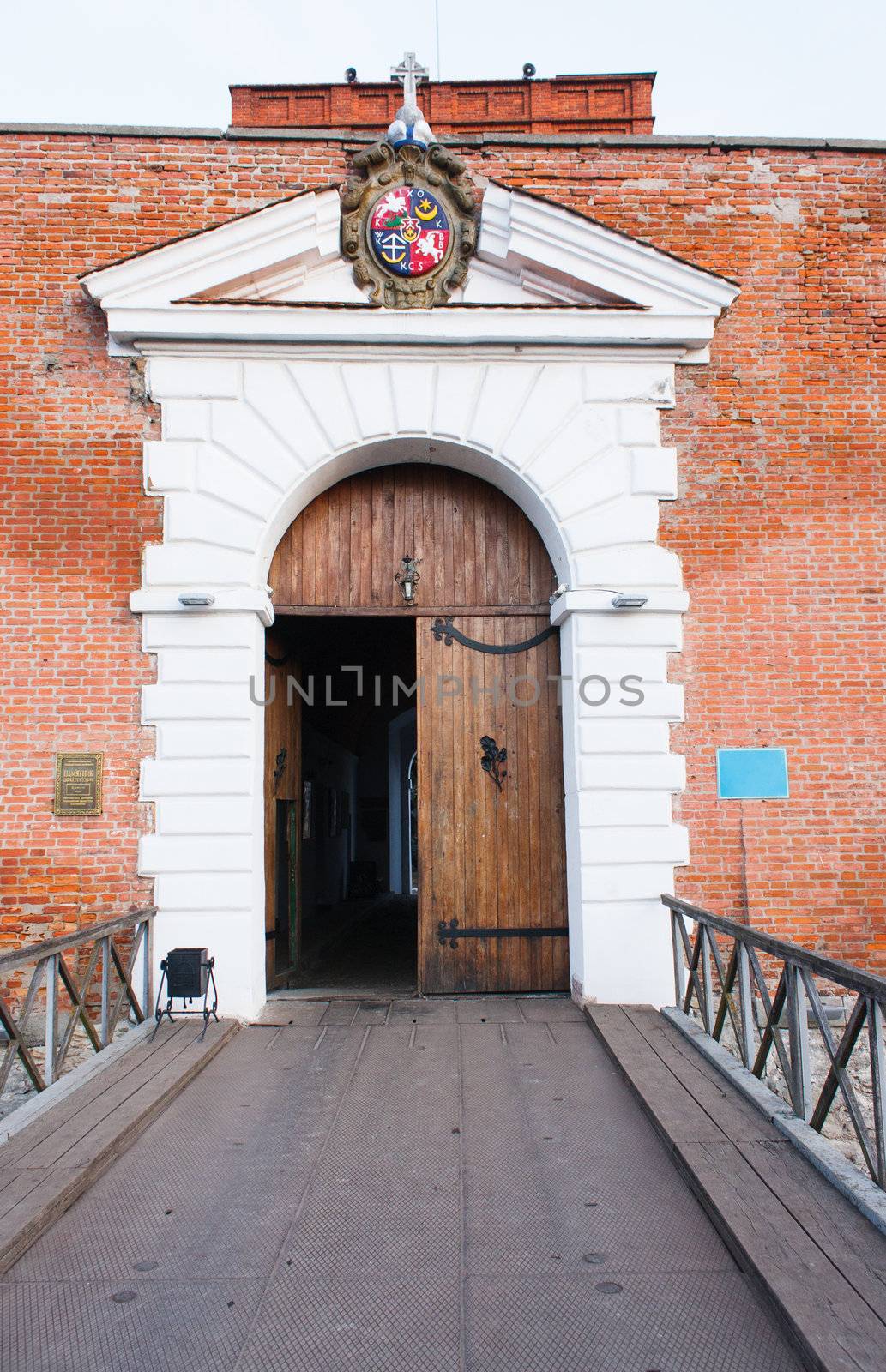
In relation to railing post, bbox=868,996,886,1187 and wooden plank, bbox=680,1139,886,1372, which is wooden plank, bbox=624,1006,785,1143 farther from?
railing post, bbox=868,996,886,1187

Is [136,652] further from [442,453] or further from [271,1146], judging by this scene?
[271,1146]

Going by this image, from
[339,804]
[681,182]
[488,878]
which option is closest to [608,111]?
[681,182]

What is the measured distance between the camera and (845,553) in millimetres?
6699

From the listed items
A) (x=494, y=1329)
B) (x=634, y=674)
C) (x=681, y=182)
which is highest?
(x=681, y=182)

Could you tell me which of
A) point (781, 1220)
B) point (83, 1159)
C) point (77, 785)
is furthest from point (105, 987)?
point (781, 1220)

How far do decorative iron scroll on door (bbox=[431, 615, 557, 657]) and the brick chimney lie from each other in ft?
44.9

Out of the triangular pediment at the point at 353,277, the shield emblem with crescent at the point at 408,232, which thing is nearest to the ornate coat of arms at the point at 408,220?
the shield emblem with crescent at the point at 408,232

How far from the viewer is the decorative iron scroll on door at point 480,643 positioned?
22.7ft

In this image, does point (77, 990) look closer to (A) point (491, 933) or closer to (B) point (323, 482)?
(A) point (491, 933)

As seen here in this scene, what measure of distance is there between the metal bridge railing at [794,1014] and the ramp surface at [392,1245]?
27.1 inches

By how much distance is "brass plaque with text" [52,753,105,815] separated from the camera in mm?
6203

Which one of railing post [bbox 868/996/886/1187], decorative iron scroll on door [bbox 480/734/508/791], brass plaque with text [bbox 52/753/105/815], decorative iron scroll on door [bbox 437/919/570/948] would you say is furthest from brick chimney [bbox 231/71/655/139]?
railing post [bbox 868/996/886/1187]

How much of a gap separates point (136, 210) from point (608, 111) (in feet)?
44.7

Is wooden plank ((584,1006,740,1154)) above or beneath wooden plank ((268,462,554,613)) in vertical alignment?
beneath
